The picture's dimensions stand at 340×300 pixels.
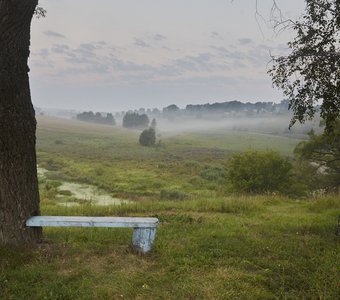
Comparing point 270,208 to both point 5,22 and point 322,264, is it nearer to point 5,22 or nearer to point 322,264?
point 322,264

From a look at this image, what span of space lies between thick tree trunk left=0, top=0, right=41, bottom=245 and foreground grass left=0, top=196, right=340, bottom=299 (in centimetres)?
57

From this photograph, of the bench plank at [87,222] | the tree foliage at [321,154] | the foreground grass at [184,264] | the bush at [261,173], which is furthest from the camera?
the bush at [261,173]

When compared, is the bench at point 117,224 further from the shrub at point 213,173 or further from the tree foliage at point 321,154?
the shrub at point 213,173

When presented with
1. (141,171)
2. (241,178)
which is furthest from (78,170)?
(241,178)

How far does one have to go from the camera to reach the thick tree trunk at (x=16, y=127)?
19.2 ft

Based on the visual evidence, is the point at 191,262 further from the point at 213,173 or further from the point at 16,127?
the point at 213,173

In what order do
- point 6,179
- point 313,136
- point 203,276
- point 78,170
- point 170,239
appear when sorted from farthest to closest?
point 78,170
point 313,136
point 170,239
point 6,179
point 203,276

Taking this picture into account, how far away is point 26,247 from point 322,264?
205 inches

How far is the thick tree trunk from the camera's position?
230 inches

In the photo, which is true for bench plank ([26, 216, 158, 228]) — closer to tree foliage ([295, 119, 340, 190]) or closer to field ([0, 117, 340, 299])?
field ([0, 117, 340, 299])

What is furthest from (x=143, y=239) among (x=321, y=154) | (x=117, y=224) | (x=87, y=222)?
(x=321, y=154)

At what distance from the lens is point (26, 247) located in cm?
621

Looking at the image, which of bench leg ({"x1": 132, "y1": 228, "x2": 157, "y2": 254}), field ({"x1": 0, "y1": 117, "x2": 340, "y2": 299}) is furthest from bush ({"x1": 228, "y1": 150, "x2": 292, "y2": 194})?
bench leg ({"x1": 132, "y1": 228, "x2": 157, "y2": 254})

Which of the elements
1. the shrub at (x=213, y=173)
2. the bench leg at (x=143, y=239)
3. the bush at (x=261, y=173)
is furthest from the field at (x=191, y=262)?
the shrub at (x=213, y=173)
